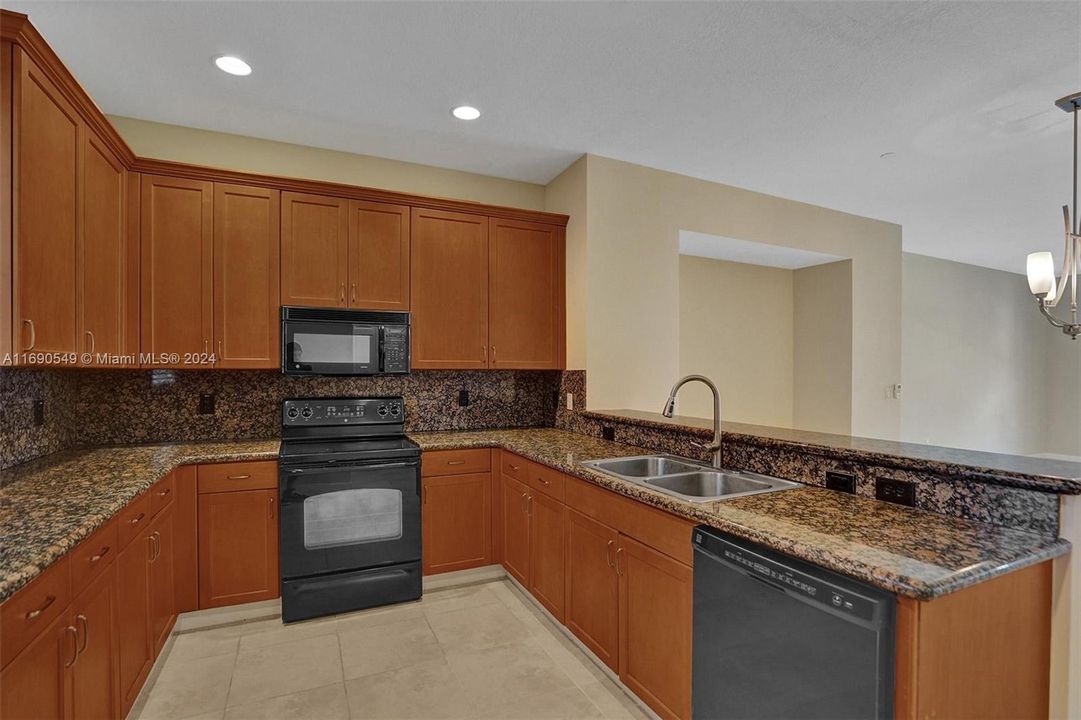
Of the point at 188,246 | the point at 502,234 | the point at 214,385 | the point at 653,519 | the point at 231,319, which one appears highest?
the point at 502,234

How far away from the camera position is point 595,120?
2.99 metres

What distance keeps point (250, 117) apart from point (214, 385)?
5.15 feet

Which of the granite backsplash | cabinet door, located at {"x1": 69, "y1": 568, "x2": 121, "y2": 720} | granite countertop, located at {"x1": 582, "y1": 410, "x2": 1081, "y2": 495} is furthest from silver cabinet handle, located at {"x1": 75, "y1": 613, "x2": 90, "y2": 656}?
granite countertop, located at {"x1": 582, "y1": 410, "x2": 1081, "y2": 495}

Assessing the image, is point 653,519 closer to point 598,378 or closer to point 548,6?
point 598,378

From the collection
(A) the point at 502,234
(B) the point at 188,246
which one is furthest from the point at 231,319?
(A) the point at 502,234

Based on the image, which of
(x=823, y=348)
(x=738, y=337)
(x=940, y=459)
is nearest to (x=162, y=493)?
(x=940, y=459)

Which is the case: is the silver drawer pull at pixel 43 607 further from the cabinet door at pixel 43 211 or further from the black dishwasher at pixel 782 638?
the black dishwasher at pixel 782 638

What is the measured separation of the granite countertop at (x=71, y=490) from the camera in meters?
1.31

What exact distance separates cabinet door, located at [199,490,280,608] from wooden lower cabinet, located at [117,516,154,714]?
506mm

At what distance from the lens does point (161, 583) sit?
2.35m

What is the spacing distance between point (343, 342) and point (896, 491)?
281cm

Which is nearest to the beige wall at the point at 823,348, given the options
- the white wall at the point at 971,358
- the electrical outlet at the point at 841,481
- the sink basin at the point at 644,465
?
the white wall at the point at 971,358

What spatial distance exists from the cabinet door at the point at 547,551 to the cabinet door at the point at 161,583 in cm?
171

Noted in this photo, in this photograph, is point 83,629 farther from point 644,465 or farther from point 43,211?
point 644,465
